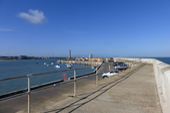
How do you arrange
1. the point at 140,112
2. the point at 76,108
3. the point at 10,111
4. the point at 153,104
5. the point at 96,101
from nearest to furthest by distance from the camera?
the point at 140,112
the point at 76,108
the point at 153,104
the point at 96,101
the point at 10,111

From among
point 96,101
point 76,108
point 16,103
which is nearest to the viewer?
point 76,108

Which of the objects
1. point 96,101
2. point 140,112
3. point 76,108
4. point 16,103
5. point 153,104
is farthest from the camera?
point 16,103

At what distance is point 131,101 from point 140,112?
1.06 m

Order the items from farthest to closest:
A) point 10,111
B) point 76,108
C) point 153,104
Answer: point 10,111 → point 153,104 → point 76,108

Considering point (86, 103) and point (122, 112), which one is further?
point (86, 103)

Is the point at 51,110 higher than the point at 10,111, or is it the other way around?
the point at 51,110

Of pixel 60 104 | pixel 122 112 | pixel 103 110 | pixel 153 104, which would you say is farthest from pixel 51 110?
pixel 153 104

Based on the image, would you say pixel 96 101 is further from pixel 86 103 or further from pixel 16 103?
pixel 16 103

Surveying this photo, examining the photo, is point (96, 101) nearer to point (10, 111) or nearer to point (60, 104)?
point (60, 104)

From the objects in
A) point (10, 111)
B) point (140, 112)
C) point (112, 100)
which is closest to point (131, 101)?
point (112, 100)

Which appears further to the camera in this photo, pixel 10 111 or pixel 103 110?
pixel 10 111

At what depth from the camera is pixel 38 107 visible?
4.65 meters

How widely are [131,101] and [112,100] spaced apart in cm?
72

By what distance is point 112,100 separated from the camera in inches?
209
